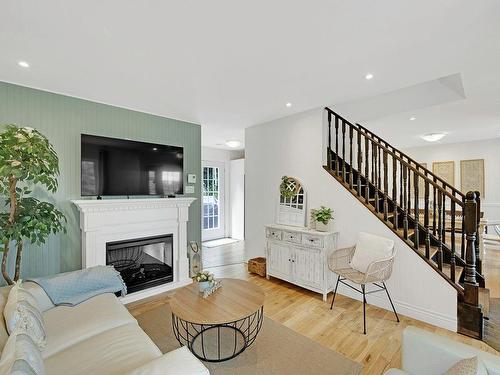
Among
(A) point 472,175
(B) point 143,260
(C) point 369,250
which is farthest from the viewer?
(A) point 472,175

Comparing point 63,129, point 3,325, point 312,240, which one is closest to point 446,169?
point 312,240

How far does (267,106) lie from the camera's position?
3.50 metres

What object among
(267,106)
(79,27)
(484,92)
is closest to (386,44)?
(267,106)

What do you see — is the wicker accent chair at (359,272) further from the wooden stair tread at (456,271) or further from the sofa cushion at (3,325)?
the sofa cushion at (3,325)

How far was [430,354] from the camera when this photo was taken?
1.31 metres

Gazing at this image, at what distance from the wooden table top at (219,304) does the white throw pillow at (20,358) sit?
2.75ft

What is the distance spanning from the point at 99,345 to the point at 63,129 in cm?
253

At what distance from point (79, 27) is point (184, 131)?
2.37 m

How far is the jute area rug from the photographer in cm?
195

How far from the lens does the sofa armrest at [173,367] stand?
3.60 feet

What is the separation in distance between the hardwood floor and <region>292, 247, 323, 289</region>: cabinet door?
0.19m

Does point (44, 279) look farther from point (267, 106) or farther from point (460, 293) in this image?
point (460, 293)

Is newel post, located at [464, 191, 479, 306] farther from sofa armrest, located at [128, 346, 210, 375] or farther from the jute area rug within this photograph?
sofa armrest, located at [128, 346, 210, 375]

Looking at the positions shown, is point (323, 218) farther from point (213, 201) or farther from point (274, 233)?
point (213, 201)
